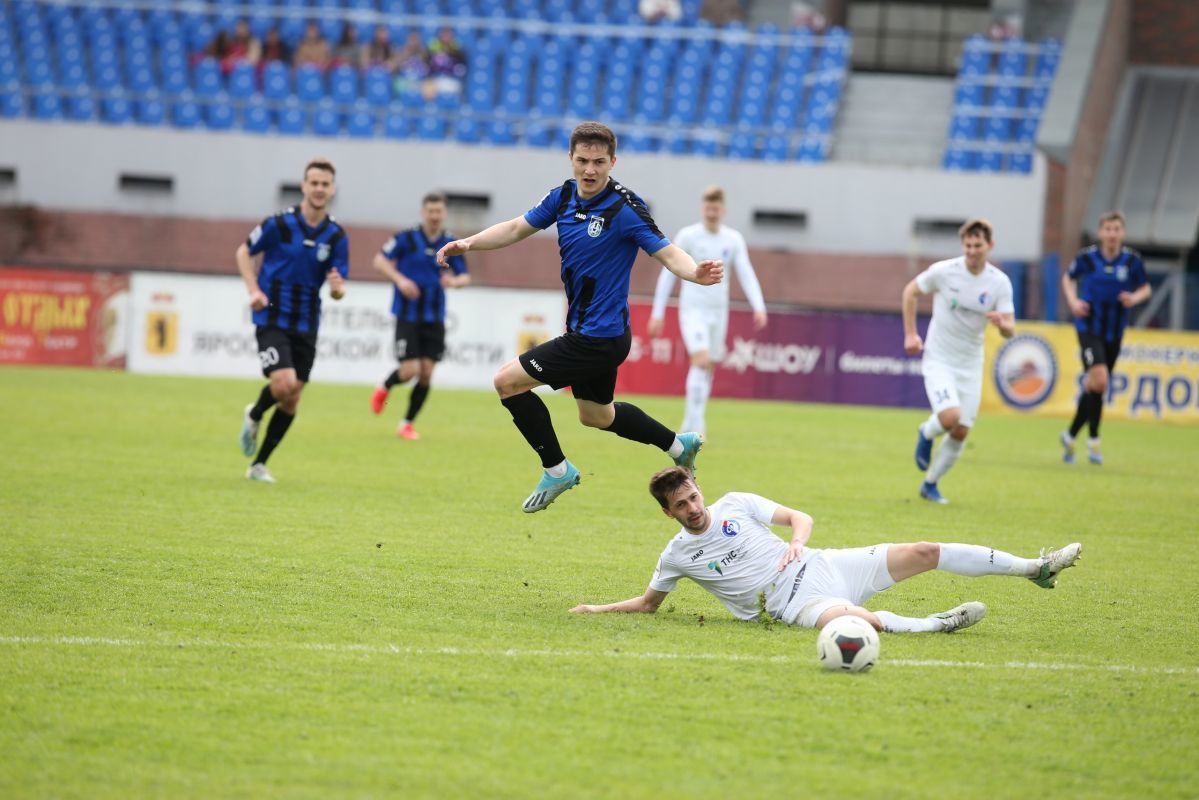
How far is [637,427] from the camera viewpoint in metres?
8.53

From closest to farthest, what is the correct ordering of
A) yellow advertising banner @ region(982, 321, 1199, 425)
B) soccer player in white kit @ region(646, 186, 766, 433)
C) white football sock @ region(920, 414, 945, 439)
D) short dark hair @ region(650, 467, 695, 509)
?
short dark hair @ region(650, 467, 695, 509) < white football sock @ region(920, 414, 945, 439) < soccer player in white kit @ region(646, 186, 766, 433) < yellow advertising banner @ region(982, 321, 1199, 425)

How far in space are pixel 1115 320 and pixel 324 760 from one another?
516 inches

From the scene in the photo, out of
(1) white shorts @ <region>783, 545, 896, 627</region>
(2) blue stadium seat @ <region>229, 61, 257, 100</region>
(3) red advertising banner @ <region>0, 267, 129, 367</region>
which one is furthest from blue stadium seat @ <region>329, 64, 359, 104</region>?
(1) white shorts @ <region>783, 545, 896, 627</region>

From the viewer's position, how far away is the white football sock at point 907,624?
658cm

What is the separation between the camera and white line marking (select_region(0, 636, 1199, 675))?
19.2 ft

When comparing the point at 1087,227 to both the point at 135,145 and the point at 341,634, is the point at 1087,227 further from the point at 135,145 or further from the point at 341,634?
the point at 341,634

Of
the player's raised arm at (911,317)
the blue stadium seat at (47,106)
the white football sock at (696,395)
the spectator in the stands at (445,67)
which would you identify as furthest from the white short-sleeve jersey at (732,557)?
the blue stadium seat at (47,106)

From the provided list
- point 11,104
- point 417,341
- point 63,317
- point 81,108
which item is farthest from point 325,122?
point 417,341

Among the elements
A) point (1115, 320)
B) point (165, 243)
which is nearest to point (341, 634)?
point (1115, 320)

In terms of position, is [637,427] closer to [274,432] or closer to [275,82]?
[274,432]

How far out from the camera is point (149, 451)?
516 inches

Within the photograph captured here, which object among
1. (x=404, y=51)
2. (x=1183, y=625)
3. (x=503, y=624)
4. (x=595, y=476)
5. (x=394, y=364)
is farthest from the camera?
(x=404, y=51)

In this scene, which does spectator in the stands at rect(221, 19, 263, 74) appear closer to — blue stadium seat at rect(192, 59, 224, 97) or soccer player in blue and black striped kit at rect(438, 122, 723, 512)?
blue stadium seat at rect(192, 59, 224, 97)

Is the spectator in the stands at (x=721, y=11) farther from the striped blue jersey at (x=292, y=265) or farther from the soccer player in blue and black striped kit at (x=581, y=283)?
the soccer player in blue and black striped kit at (x=581, y=283)
